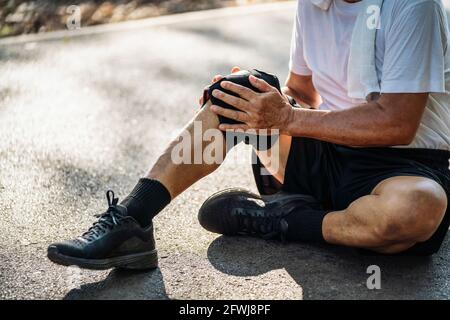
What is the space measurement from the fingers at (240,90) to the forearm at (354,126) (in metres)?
0.18

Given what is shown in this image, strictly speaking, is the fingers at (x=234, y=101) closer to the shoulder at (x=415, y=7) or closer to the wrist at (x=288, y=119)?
the wrist at (x=288, y=119)

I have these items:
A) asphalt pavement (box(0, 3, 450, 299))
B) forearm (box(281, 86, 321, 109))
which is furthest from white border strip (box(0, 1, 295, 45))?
forearm (box(281, 86, 321, 109))

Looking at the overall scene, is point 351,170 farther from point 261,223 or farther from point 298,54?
point 298,54

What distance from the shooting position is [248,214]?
10.5 feet

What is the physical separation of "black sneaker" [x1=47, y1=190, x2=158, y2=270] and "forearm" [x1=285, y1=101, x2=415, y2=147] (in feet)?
2.27

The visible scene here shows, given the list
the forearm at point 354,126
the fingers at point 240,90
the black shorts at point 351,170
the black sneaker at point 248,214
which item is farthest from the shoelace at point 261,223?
the fingers at point 240,90

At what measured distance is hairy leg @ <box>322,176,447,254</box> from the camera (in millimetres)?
2768

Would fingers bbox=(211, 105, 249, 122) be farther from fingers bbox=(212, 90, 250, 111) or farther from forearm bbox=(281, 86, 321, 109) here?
forearm bbox=(281, 86, 321, 109)

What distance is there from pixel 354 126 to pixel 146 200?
2.68ft

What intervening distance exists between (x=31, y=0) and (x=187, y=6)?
1476 millimetres

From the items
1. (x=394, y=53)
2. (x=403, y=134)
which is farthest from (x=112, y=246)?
(x=394, y=53)

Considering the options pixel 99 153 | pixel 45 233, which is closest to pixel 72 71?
pixel 99 153

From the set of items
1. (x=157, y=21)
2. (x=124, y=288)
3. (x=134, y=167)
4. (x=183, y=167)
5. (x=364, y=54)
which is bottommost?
(x=157, y=21)

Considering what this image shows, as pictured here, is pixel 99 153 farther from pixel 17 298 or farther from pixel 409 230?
pixel 409 230
